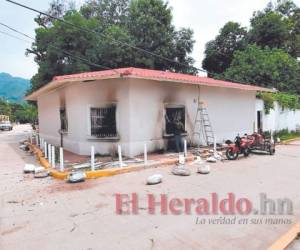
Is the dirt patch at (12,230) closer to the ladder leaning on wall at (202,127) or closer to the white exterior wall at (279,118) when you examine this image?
the ladder leaning on wall at (202,127)

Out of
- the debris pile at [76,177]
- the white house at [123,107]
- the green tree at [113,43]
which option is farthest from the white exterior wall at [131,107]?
the green tree at [113,43]

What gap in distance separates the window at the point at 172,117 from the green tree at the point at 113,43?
32.5ft

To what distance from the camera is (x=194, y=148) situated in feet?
38.8

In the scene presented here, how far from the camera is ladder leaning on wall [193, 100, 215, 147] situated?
40.4 feet

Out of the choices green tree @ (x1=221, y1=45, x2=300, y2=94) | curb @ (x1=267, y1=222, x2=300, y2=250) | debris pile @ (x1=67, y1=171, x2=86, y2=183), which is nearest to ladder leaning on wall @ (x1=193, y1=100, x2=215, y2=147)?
debris pile @ (x1=67, y1=171, x2=86, y2=183)

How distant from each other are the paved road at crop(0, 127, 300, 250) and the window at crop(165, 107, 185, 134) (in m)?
3.27

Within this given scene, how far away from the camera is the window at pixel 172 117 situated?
36.8ft

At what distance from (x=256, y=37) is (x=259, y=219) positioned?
29.2 metres

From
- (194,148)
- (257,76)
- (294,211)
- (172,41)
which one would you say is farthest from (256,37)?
(294,211)

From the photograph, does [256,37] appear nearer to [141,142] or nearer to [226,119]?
[226,119]

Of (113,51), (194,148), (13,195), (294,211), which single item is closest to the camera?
(294,211)

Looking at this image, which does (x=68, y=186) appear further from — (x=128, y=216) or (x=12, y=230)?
(x=128, y=216)

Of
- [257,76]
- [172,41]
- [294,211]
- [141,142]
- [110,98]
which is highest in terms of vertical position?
[172,41]

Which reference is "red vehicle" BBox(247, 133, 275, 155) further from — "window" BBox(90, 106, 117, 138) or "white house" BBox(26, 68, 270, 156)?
"window" BBox(90, 106, 117, 138)
